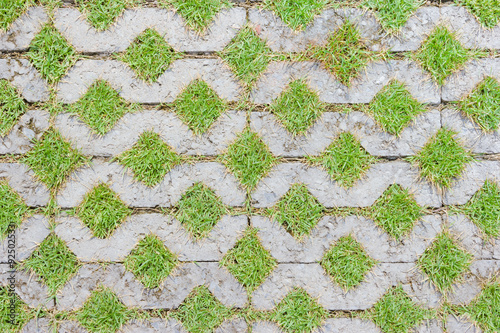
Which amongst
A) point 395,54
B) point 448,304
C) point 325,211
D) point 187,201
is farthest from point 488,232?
point 187,201

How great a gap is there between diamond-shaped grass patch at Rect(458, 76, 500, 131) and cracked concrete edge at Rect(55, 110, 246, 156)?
4.47 ft

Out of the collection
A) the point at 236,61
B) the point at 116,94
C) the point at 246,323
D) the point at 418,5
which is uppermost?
the point at 418,5

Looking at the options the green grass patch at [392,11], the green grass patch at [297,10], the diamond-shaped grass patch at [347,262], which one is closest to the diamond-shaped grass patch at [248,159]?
the diamond-shaped grass patch at [347,262]

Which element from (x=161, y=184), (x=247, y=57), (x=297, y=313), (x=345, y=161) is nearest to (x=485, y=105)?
(x=345, y=161)

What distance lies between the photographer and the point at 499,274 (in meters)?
2.64

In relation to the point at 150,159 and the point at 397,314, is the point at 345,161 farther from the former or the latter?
the point at 150,159

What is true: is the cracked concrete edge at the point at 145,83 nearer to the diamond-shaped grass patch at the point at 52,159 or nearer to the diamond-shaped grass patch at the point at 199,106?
the diamond-shaped grass patch at the point at 199,106

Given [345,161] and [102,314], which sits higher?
[345,161]

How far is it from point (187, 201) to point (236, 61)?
0.89m

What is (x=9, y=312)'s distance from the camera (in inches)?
102

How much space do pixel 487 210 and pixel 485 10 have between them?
1207 millimetres

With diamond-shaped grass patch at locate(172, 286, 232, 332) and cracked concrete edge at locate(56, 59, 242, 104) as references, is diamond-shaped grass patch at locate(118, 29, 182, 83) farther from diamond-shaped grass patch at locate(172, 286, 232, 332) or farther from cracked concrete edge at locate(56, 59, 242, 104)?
diamond-shaped grass patch at locate(172, 286, 232, 332)

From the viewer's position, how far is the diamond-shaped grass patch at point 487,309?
260cm

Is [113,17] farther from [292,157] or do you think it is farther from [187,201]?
[292,157]
